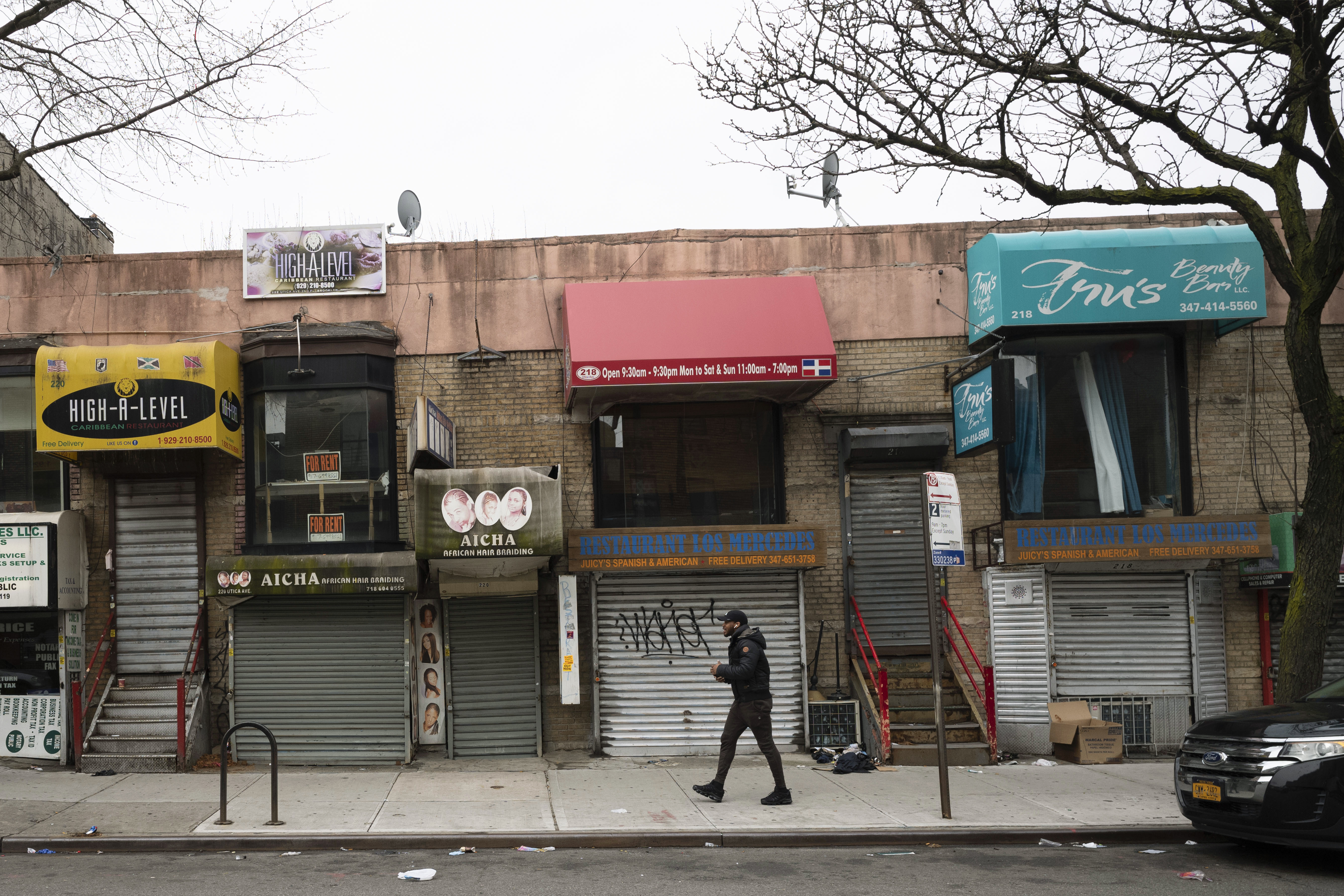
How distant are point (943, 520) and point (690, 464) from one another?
15.1 ft

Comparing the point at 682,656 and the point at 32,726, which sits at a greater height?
the point at 682,656

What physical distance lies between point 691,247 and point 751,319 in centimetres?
163

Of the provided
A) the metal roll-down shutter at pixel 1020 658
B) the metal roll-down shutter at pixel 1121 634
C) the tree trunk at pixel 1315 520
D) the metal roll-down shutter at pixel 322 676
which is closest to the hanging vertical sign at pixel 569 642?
the metal roll-down shutter at pixel 322 676

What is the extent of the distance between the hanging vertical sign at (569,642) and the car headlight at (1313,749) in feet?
23.5

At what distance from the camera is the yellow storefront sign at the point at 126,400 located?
1228 cm

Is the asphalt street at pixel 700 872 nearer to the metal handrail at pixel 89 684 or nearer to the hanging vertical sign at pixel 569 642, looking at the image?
the hanging vertical sign at pixel 569 642

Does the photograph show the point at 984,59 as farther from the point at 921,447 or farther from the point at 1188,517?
the point at 1188,517

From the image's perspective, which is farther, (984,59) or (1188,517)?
(1188,517)

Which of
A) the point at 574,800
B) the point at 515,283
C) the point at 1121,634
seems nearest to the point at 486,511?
the point at 574,800

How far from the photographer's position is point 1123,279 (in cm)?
1298

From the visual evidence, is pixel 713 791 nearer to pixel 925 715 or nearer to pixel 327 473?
pixel 925 715

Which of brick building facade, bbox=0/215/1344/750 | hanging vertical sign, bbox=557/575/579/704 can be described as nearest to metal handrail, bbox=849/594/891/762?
brick building facade, bbox=0/215/1344/750

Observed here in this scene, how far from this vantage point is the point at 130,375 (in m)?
12.3

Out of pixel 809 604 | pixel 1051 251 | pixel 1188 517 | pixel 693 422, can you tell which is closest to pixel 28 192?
pixel 693 422
